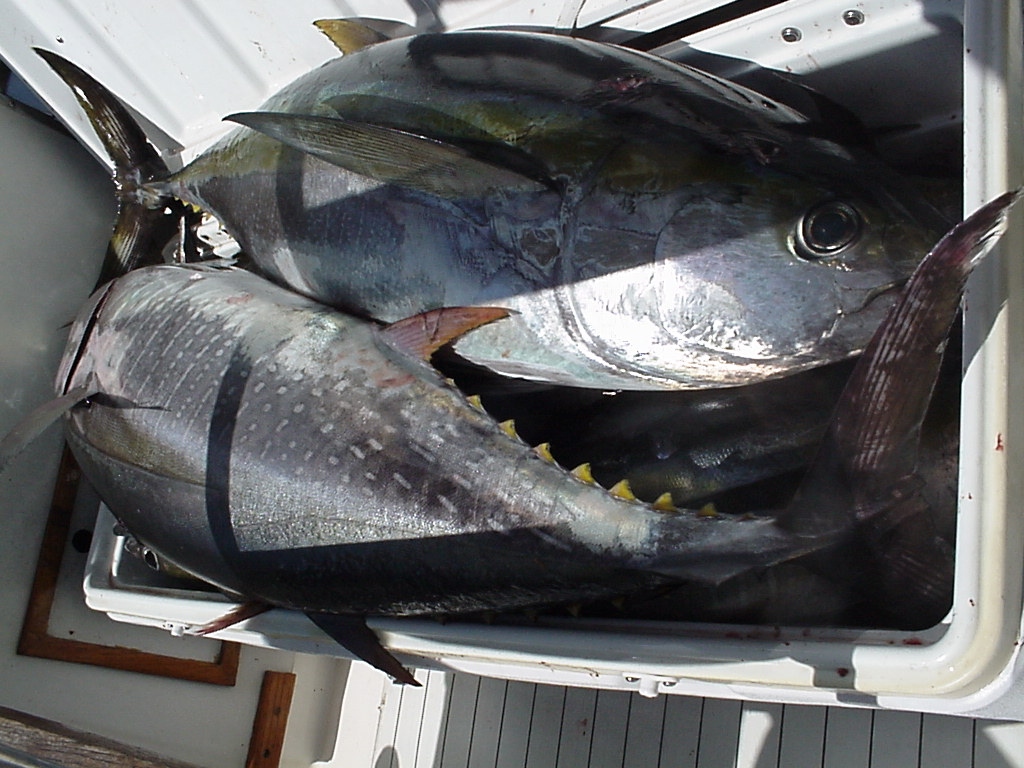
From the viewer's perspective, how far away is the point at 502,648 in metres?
1.42

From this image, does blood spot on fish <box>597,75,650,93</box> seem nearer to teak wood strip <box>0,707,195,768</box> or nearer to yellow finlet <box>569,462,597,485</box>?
yellow finlet <box>569,462,597,485</box>

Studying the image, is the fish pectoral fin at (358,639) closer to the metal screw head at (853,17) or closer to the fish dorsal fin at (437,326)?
the fish dorsal fin at (437,326)

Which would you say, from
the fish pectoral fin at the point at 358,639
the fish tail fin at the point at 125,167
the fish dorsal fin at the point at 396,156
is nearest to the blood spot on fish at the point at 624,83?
the fish dorsal fin at the point at 396,156

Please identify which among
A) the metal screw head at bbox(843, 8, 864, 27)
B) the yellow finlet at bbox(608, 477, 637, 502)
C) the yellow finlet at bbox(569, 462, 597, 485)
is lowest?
the yellow finlet at bbox(608, 477, 637, 502)

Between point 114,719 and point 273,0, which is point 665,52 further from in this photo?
point 114,719

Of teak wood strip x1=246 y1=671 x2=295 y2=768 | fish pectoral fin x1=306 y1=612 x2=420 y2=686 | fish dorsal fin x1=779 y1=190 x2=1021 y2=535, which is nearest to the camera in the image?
fish dorsal fin x1=779 y1=190 x2=1021 y2=535

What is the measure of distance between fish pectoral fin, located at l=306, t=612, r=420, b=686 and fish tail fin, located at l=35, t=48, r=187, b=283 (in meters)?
1.15

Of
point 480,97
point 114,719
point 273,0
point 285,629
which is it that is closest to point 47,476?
point 114,719

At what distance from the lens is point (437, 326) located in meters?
1.26

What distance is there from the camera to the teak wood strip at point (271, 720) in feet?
8.66

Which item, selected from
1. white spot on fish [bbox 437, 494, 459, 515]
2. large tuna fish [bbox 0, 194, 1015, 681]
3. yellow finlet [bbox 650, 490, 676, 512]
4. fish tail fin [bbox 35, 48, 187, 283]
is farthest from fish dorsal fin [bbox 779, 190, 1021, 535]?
fish tail fin [bbox 35, 48, 187, 283]

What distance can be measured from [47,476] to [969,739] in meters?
2.42

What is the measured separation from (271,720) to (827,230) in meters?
2.37

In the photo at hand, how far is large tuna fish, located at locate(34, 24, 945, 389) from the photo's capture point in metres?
1.05
